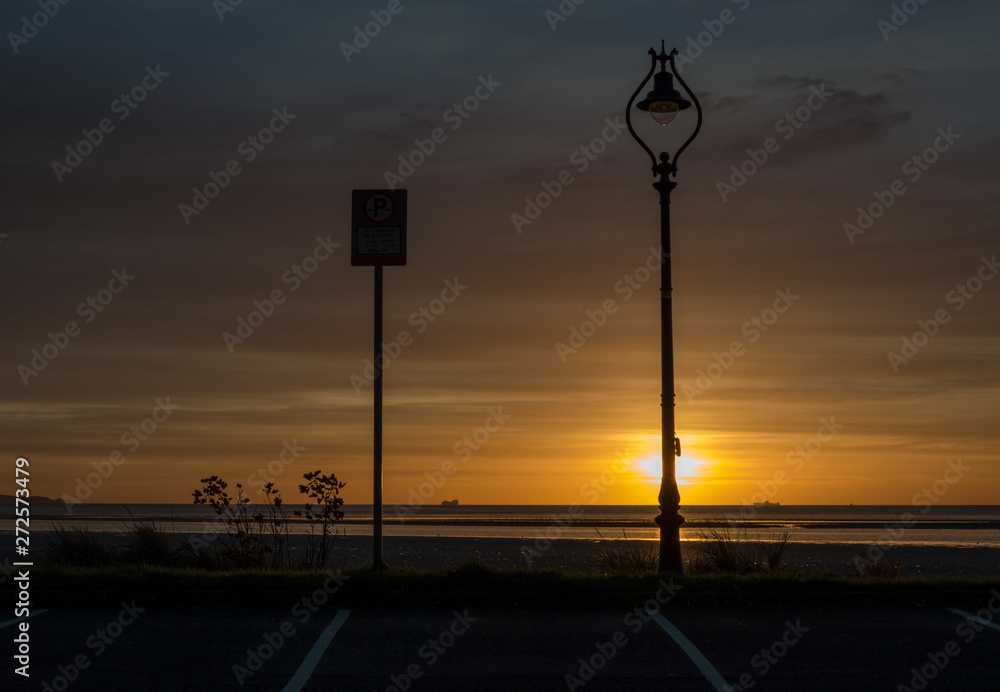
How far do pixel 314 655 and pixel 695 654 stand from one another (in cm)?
316

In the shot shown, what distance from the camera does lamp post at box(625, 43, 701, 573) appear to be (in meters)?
12.6

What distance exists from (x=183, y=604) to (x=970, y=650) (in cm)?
768

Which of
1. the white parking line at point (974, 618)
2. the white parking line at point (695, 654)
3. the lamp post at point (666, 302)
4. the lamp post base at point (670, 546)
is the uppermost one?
the lamp post at point (666, 302)

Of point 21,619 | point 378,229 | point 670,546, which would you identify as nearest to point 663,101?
point 378,229

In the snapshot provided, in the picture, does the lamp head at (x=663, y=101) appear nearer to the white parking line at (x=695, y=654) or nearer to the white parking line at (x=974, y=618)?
the white parking line at (x=695, y=654)

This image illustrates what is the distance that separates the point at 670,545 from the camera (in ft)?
41.0

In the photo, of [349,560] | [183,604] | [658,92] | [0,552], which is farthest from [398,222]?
[0,552]

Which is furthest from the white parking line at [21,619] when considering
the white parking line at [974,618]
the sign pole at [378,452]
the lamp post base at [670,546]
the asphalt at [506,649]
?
the white parking line at [974,618]

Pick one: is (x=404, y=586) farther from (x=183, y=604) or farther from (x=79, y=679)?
(x=79, y=679)

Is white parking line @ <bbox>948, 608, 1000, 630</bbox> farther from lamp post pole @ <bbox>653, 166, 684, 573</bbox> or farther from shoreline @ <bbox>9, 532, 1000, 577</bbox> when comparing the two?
shoreline @ <bbox>9, 532, 1000, 577</bbox>

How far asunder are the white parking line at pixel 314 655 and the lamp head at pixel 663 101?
306 inches

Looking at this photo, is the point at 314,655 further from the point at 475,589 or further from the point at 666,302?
the point at 666,302

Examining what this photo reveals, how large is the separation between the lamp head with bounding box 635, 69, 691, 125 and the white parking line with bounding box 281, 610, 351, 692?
778 cm

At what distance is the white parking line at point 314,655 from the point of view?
7113mm
